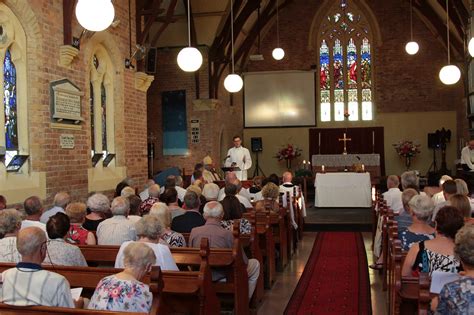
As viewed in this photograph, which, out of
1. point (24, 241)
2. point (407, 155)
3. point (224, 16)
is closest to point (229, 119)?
point (224, 16)

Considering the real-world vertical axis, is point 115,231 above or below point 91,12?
below

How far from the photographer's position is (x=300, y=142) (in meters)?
19.8

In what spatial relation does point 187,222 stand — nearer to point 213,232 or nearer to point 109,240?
point 213,232

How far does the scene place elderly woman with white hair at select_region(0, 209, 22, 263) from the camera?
400 cm

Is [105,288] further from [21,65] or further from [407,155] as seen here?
[407,155]

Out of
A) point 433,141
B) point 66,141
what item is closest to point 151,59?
point 66,141

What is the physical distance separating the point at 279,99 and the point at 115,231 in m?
15.2

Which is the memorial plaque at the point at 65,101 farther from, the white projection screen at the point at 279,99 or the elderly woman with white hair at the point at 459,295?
the white projection screen at the point at 279,99

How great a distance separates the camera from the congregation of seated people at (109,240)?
9.55ft

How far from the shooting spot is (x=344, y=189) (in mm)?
12336

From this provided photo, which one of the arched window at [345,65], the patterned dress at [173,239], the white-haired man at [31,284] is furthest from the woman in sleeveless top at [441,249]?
the arched window at [345,65]

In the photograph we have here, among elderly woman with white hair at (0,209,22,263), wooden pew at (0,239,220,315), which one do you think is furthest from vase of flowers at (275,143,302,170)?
wooden pew at (0,239,220,315)

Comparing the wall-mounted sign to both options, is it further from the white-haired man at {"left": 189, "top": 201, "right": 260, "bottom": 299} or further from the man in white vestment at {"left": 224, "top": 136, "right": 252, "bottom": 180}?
the white-haired man at {"left": 189, "top": 201, "right": 260, "bottom": 299}

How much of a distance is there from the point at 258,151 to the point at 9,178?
13.5 meters
